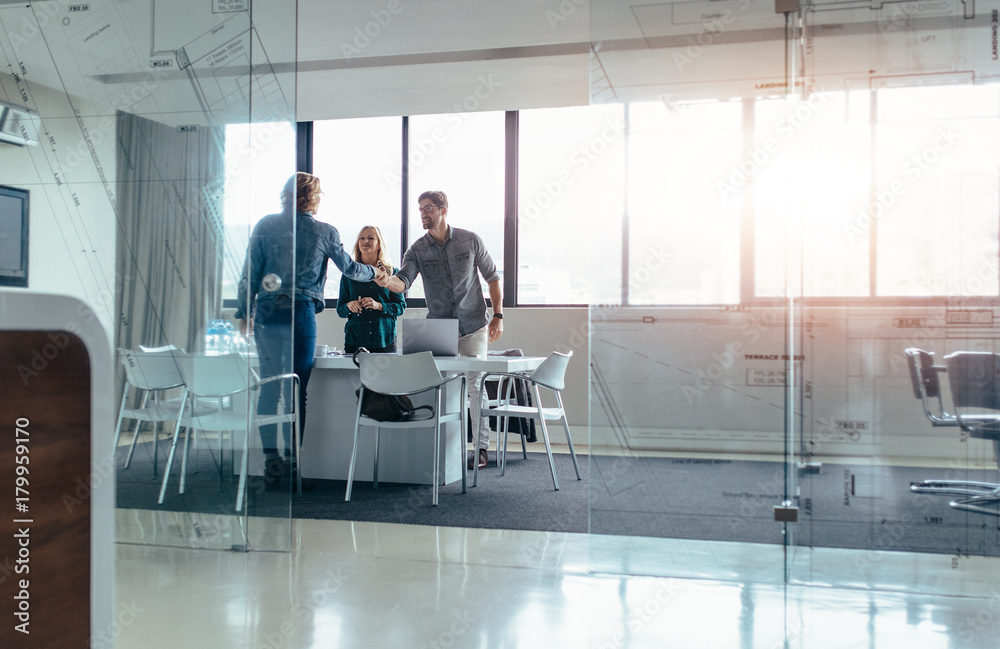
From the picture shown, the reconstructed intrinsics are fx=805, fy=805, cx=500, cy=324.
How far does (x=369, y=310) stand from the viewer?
4562 mm

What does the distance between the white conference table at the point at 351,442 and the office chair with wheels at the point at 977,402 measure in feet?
6.72

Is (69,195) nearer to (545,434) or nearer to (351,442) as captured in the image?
(351,442)

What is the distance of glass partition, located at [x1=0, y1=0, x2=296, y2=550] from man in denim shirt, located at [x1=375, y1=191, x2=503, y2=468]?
156 centimetres

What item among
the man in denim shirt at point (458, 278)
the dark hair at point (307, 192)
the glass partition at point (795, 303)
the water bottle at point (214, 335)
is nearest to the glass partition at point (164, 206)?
the water bottle at point (214, 335)

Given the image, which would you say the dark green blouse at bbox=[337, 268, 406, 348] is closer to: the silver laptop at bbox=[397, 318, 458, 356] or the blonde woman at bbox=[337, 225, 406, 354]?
the blonde woman at bbox=[337, 225, 406, 354]

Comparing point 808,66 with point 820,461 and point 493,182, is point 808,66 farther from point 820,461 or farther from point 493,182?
point 493,182

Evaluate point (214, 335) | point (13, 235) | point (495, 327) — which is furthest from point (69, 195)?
point (495, 327)

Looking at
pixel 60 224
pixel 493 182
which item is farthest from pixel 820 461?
pixel 493 182

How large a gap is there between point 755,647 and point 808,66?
6.02 feet

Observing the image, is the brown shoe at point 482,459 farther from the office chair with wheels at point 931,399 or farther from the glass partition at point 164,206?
the office chair with wheels at point 931,399

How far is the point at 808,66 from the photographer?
268 cm

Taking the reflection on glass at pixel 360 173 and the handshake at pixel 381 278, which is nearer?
the handshake at pixel 381 278

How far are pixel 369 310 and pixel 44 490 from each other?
3.96 m

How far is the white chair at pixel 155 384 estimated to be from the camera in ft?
9.52
